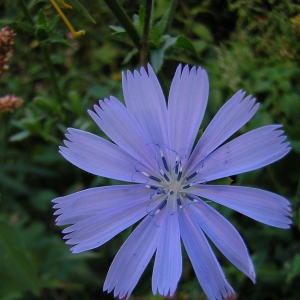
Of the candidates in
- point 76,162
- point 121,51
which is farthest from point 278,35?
point 76,162

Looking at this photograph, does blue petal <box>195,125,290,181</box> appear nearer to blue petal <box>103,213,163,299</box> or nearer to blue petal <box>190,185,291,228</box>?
blue petal <box>190,185,291,228</box>

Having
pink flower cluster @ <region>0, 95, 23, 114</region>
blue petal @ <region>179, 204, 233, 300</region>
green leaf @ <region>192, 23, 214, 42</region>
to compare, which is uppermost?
green leaf @ <region>192, 23, 214, 42</region>

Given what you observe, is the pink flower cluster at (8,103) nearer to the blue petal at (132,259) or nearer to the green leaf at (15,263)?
the green leaf at (15,263)

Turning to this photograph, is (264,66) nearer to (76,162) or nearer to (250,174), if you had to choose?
(250,174)

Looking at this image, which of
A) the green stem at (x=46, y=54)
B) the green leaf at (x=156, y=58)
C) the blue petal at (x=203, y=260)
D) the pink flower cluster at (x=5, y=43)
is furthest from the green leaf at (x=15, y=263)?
the green leaf at (x=156, y=58)

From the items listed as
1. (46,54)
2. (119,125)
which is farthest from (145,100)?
(46,54)

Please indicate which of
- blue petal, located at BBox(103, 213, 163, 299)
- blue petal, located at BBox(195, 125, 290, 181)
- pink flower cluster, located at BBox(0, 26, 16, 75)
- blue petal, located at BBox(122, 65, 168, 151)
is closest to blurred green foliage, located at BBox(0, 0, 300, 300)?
pink flower cluster, located at BBox(0, 26, 16, 75)

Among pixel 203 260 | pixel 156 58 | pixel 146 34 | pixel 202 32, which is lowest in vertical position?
pixel 203 260

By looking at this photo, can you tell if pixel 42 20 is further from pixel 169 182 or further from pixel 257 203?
pixel 257 203
